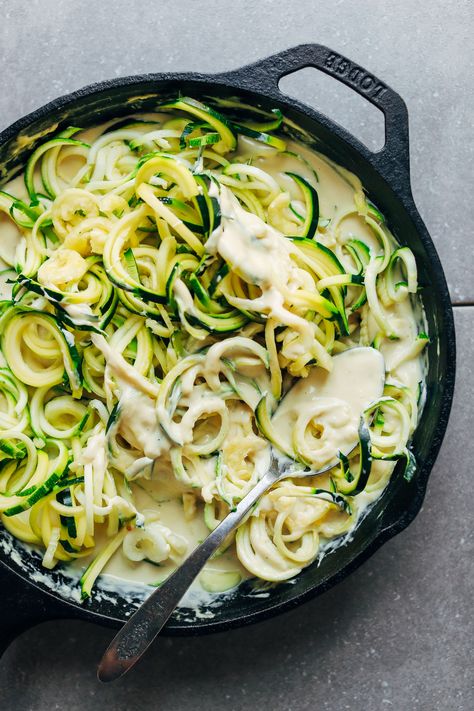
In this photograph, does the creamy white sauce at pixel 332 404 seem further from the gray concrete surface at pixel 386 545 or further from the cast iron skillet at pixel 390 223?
the gray concrete surface at pixel 386 545

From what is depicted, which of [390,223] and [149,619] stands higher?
[390,223]

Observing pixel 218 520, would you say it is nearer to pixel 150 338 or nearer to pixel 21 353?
pixel 150 338

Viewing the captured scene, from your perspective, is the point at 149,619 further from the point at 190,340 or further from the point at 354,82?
the point at 354,82

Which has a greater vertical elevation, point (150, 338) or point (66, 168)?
point (66, 168)

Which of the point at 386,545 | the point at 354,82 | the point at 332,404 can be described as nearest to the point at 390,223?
the point at 354,82

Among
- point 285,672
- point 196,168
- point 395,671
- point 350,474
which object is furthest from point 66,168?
point 395,671
